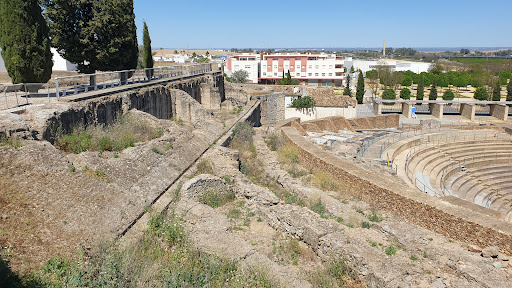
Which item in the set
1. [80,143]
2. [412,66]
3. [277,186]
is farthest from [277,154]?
[412,66]

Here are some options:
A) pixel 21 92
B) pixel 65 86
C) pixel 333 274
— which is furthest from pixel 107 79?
pixel 333 274

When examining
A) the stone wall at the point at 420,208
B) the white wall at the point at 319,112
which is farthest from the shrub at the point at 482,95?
the stone wall at the point at 420,208

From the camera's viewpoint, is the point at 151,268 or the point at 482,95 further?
the point at 482,95

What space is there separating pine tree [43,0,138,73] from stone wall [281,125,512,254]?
11.6 m

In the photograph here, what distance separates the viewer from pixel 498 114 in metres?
33.0

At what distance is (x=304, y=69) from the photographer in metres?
62.1

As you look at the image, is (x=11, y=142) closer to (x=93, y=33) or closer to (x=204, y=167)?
(x=204, y=167)

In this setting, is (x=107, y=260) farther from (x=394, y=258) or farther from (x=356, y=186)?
(x=356, y=186)

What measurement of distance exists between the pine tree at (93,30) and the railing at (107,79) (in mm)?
2017

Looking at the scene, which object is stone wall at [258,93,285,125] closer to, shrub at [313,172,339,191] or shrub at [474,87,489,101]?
shrub at [313,172,339,191]

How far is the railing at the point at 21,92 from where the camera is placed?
28.5 ft

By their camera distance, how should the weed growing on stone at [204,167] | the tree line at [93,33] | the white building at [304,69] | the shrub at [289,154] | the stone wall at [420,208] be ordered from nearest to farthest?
the stone wall at [420,208] < the weed growing on stone at [204,167] < the shrub at [289,154] < the tree line at [93,33] < the white building at [304,69]

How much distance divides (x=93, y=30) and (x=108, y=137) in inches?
398

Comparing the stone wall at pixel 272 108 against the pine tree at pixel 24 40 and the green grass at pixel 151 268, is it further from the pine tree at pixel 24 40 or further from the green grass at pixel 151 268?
the green grass at pixel 151 268
